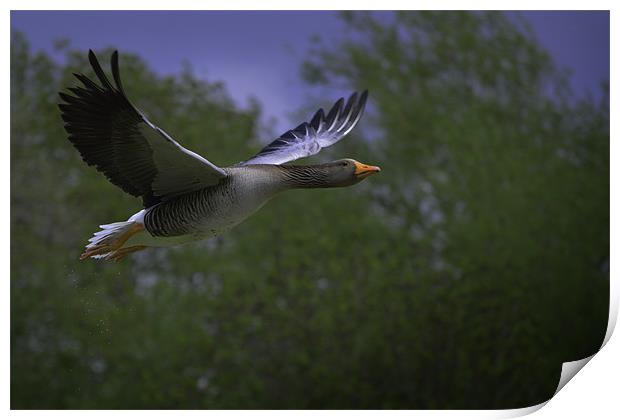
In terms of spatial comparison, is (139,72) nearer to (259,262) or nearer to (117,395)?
(259,262)

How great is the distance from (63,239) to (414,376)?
3.02 metres

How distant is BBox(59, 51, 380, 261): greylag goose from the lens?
10.1 ft

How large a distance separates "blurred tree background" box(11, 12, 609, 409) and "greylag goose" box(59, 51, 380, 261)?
3.51 m

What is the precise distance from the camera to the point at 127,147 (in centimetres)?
318

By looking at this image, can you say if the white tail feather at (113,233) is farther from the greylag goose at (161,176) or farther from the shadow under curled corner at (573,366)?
the shadow under curled corner at (573,366)

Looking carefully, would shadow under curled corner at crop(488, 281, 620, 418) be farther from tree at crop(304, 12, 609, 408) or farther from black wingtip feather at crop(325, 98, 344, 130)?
black wingtip feather at crop(325, 98, 344, 130)

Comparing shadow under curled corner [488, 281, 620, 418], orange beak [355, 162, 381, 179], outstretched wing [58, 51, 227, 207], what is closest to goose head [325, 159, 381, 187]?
orange beak [355, 162, 381, 179]

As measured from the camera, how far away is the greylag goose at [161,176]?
3076 millimetres

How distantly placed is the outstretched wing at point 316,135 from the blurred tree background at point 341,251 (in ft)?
9.43

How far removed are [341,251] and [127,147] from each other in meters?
4.30

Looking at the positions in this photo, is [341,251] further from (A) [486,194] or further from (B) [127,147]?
(B) [127,147]

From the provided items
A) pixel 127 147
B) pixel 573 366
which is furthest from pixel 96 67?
pixel 573 366

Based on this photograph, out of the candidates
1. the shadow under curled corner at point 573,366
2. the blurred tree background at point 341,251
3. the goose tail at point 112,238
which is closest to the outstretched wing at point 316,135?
the goose tail at point 112,238
